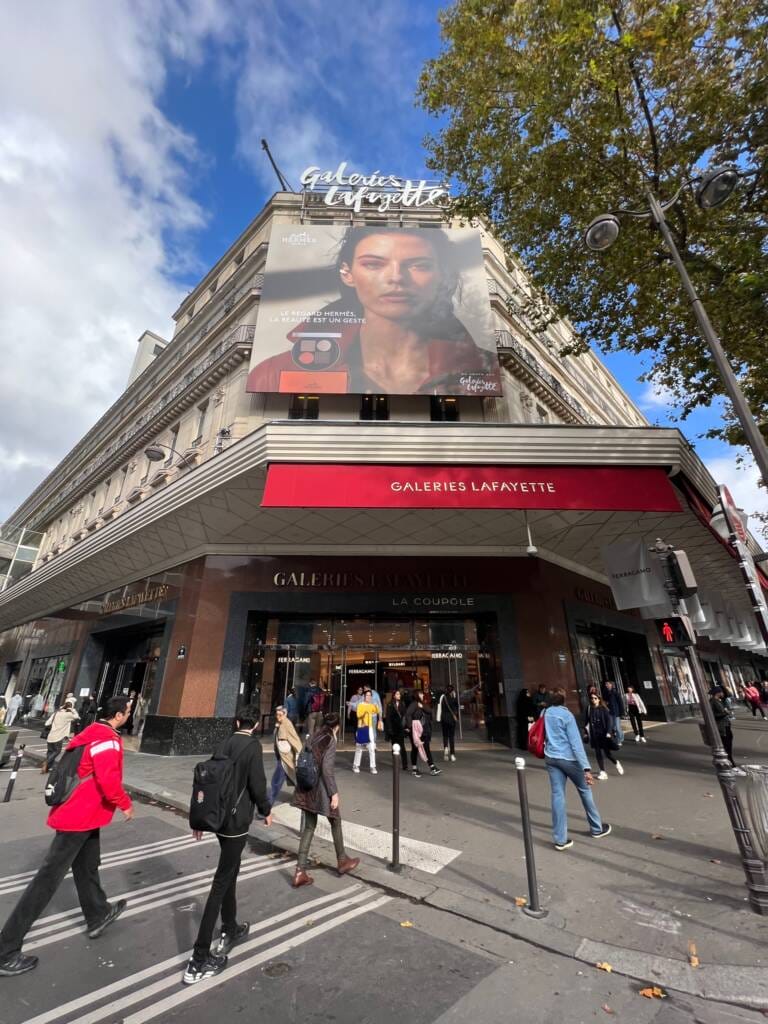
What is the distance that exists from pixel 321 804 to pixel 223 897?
60.8 inches

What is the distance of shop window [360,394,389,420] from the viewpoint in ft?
52.9

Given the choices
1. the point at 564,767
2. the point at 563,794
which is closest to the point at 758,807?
the point at 563,794

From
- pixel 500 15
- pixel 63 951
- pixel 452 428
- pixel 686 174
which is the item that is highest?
pixel 500 15

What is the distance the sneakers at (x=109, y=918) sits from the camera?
3.97 metres

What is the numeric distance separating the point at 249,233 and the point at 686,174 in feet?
64.5

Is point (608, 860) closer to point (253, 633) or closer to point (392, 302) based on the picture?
point (253, 633)

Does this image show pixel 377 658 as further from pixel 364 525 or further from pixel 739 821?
pixel 739 821

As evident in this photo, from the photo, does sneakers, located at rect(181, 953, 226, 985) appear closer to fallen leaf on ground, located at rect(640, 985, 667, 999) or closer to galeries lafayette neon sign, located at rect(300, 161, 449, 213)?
fallen leaf on ground, located at rect(640, 985, 667, 999)

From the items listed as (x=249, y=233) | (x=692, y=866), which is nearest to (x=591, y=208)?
(x=692, y=866)

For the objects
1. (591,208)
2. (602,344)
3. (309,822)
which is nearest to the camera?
(309,822)

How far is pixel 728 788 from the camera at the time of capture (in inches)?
181

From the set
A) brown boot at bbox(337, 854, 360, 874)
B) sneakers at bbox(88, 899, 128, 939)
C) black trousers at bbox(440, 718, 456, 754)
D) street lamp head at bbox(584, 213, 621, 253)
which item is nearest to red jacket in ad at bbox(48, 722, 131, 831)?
sneakers at bbox(88, 899, 128, 939)

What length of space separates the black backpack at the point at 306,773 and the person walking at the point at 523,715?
9500mm

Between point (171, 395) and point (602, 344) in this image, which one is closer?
point (602, 344)
